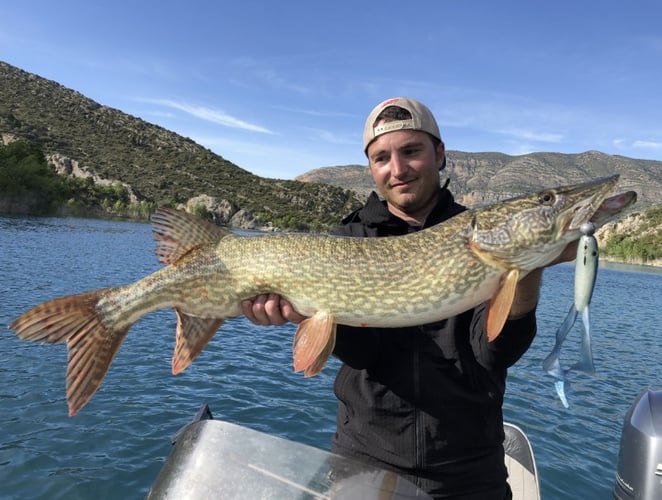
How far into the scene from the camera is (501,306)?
233 cm

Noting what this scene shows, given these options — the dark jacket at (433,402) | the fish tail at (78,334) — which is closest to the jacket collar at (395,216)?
the dark jacket at (433,402)

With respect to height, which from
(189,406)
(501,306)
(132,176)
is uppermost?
(132,176)

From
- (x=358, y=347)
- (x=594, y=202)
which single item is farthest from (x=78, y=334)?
(x=594, y=202)

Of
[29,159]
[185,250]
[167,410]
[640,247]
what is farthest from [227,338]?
[640,247]

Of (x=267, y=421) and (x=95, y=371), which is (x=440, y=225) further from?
(x=267, y=421)

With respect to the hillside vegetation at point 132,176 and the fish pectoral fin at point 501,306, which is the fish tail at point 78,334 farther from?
the hillside vegetation at point 132,176

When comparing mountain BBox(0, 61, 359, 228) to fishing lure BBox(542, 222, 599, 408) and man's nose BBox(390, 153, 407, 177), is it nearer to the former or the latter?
man's nose BBox(390, 153, 407, 177)

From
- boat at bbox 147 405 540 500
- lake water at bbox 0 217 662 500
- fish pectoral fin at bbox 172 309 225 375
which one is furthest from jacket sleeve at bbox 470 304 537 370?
lake water at bbox 0 217 662 500

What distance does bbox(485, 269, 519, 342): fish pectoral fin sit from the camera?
7.46ft

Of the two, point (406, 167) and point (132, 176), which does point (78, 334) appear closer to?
point (406, 167)

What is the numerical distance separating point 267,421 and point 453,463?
515 cm

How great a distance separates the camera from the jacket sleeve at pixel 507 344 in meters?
2.37

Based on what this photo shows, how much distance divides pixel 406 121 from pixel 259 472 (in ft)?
7.10

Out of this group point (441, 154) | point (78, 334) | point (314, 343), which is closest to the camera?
point (314, 343)
